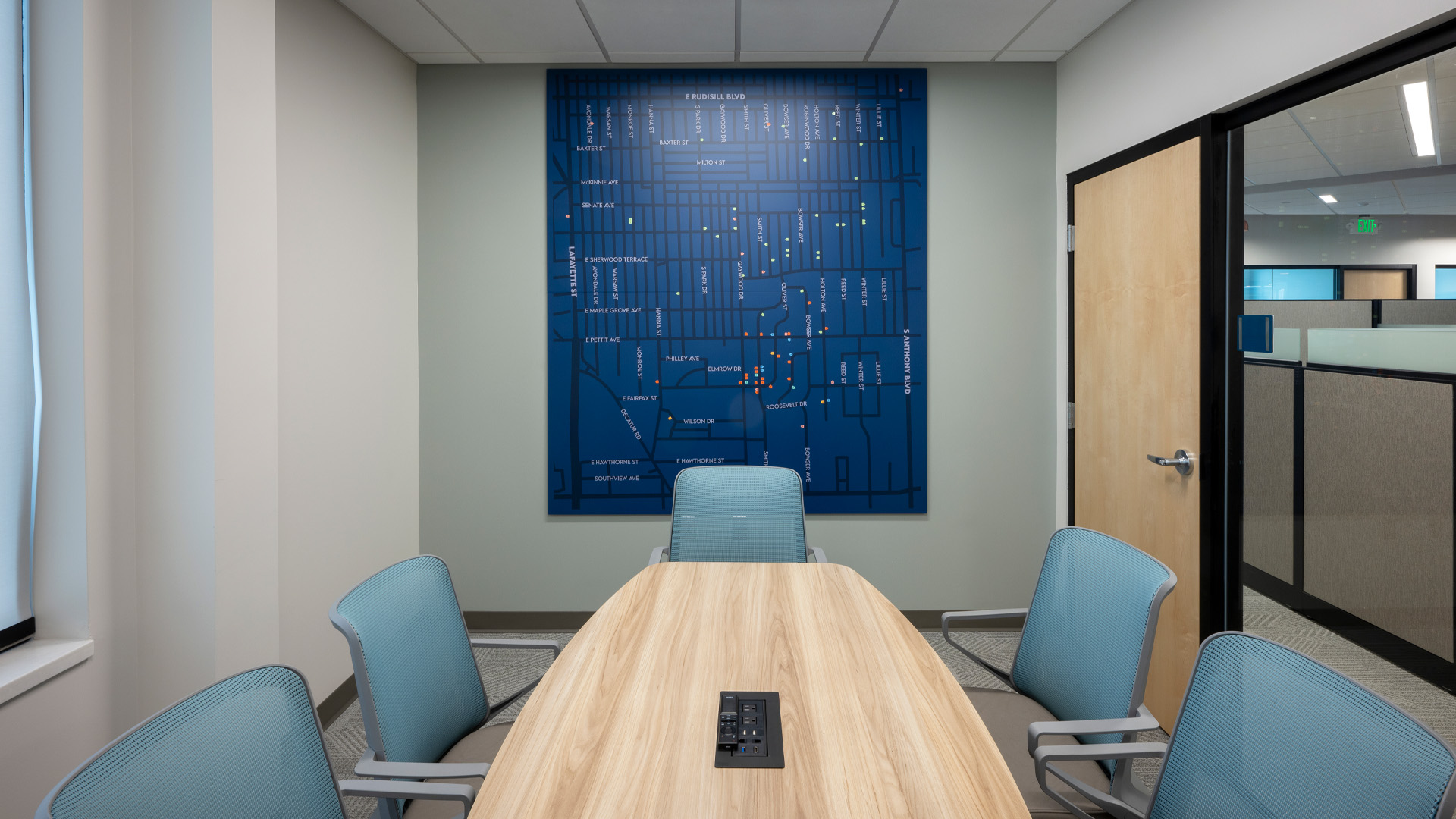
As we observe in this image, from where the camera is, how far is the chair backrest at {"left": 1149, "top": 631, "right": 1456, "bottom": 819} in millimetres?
878

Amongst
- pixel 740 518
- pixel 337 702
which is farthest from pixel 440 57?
pixel 337 702

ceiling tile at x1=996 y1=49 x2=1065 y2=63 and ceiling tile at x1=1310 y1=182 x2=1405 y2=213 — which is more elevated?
ceiling tile at x1=996 y1=49 x2=1065 y2=63

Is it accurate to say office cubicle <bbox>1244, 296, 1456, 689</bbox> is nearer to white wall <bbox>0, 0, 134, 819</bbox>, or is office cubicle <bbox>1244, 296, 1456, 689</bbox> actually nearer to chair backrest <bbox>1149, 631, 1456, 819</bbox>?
chair backrest <bbox>1149, 631, 1456, 819</bbox>

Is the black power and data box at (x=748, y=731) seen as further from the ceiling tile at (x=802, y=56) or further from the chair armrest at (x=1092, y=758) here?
the ceiling tile at (x=802, y=56)

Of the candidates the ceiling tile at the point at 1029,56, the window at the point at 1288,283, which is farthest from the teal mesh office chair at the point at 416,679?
the ceiling tile at the point at 1029,56

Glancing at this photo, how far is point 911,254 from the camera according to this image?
3.32 metres

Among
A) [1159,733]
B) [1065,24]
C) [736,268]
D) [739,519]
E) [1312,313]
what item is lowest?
[1159,733]

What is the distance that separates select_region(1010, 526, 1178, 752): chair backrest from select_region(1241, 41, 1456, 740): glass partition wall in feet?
2.44

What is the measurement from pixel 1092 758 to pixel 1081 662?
0.35 m

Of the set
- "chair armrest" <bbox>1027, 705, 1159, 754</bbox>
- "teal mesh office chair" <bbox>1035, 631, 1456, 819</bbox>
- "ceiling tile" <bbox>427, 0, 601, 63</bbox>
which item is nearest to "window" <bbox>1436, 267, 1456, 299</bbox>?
"teal mesh office chair" <bbox>1035, 631, 1456, 819</bbox>

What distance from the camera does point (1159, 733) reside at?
2564 millimetres

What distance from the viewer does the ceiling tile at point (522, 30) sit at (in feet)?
8.88

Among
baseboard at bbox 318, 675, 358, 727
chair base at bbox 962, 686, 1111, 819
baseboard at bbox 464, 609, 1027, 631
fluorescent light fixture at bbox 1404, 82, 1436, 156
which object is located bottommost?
baseboard at bbox 318, 675, 358, 727

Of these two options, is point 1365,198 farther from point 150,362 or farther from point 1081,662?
point 150,362
